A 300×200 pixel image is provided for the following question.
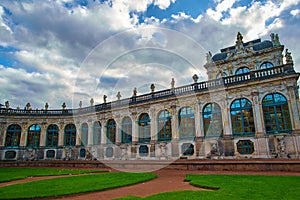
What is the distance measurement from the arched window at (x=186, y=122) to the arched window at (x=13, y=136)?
2648cm

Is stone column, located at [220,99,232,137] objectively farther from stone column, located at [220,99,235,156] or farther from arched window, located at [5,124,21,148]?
arched window, located at [5,124,21,148]

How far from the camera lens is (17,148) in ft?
113

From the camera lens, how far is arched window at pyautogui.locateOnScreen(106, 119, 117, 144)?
32219 millimetres

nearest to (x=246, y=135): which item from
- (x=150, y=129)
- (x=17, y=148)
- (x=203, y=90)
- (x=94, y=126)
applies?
(x=203, y=90)

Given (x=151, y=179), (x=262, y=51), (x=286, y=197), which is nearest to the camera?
(x=286, y=197)

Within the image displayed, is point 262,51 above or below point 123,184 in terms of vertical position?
above

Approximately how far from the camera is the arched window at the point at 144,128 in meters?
28.9

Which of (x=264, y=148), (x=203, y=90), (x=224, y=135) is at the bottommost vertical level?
(x=264, y=148)

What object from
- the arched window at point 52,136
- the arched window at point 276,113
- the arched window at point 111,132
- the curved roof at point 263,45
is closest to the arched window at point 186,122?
the arched window at point 276,113

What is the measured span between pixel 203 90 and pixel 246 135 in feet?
22.2

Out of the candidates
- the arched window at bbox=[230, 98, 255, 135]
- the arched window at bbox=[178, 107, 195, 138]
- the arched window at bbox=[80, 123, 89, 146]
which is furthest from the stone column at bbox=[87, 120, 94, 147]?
the arched window at bbox=[230, 98, 255, 135]

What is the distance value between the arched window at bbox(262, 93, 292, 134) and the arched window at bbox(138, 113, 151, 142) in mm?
14028

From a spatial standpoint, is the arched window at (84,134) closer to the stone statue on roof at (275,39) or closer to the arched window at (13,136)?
the arched window at (13,136)

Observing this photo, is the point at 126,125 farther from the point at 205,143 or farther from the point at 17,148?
the point at 17,148
